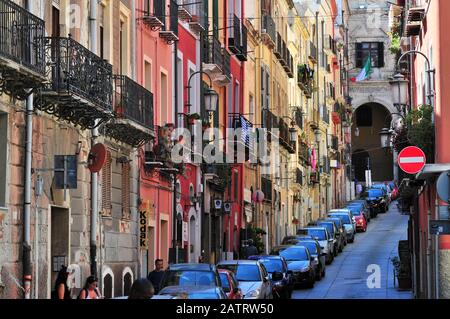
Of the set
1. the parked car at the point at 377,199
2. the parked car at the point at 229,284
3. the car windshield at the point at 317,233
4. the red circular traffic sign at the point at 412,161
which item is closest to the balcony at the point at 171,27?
the parked car at the point at 229,284

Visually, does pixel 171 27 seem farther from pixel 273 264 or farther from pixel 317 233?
pixel 317 233

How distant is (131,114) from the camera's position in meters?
28.3

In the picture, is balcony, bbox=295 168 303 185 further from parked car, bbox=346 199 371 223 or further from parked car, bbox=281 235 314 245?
parked car, bbox=281 235 314 245

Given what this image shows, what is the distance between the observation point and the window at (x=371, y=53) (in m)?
104

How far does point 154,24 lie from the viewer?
31797mm

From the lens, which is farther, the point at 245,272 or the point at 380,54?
the point at 380,54

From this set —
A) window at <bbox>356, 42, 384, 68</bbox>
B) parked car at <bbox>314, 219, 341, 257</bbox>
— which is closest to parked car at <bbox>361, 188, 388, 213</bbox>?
window at <bbox>356, 42, 384, 68</bbox>

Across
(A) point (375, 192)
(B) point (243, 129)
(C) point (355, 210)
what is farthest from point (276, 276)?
(A) point (375, 192)

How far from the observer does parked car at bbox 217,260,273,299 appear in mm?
28766

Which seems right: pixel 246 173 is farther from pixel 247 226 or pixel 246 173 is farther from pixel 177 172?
pixel 177 172

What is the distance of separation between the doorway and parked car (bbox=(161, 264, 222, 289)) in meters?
2.22

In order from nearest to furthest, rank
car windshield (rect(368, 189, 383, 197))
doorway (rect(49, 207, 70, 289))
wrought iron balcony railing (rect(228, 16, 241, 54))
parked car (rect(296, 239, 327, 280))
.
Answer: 1. doorway (rect(49, 207, 70, 289))
2. parked car (rect(296, 239, 327, 280))
3. wrought iron balcony railing (rect(228, 16, 241, 54))
4. car windshield (rect(368, 189, 383, 197))

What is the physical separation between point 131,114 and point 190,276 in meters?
6.55
